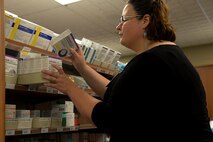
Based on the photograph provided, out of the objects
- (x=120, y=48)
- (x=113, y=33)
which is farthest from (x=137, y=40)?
(x=120, y=48)

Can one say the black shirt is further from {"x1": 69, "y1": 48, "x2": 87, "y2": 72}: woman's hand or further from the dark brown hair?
{"x1": 69, "y1": 48, "x2": 87, "y2": 72}: woman's hand

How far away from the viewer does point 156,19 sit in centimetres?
142

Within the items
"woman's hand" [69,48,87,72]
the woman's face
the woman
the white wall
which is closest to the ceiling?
the white wall

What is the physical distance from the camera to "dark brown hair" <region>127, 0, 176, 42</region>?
142cm

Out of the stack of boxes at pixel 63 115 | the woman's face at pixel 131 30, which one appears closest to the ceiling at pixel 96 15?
the stack of boxes at pixel 63 115

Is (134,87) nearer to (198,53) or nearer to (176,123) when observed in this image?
(176,123)

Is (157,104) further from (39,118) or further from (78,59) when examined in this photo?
(39,118)

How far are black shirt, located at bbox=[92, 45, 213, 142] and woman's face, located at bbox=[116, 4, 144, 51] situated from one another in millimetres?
243

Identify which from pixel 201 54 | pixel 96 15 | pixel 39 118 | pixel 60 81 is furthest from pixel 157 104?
pixel 201 54

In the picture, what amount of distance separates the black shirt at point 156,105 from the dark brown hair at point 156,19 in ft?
0.68

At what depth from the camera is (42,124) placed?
2.22 m

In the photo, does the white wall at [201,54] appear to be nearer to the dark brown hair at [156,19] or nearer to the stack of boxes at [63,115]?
the stack of boxes at [63,115]

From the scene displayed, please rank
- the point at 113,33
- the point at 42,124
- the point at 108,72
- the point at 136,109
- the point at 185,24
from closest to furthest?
the point at 136,109, the point at 42,124, the point at 108,72, the point at 185,24, the point at 113,33

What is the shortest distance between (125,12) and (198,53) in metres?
7.39
